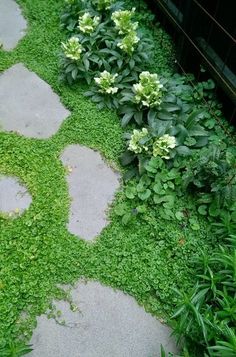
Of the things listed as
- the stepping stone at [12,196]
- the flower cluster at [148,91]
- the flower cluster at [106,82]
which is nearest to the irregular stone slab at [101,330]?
the stepping stone at [12,196]

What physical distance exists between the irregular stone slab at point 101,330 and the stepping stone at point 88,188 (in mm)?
442

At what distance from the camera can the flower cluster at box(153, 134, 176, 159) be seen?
2.92m

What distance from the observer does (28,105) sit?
133 inches

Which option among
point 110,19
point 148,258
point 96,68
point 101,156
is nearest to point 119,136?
point 101,156

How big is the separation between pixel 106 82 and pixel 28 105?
2.33ft

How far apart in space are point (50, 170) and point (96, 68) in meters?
→ 1.22

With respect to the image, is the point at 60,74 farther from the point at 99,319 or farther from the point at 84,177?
the point at 99,319

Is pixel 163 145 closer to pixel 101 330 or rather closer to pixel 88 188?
pixel 88 188

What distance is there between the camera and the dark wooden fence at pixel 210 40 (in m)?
3.28

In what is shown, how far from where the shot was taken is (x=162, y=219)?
2.78 meters

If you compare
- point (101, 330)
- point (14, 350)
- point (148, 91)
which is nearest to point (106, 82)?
point (148, 91)

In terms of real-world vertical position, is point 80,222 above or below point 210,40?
below

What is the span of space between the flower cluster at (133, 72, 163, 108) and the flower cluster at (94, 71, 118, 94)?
25 cm

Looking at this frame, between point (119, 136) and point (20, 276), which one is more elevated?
point (119, 136)
